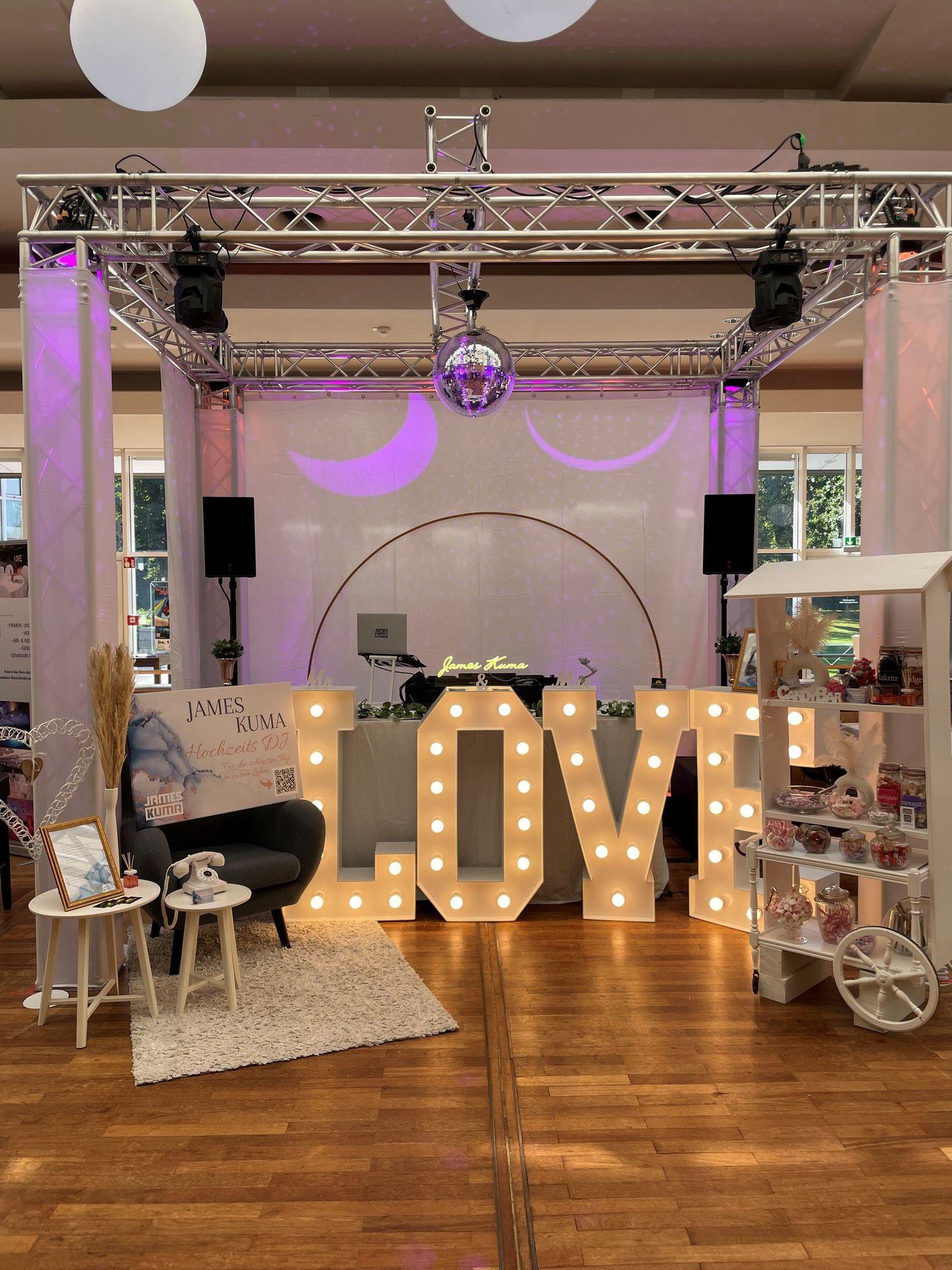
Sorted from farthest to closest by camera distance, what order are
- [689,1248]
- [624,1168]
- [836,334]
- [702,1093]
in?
[836,334]
[702,1093]
[624,1168]
[689,1248]

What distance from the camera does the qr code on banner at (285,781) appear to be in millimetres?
4391

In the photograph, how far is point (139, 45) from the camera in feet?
8.17

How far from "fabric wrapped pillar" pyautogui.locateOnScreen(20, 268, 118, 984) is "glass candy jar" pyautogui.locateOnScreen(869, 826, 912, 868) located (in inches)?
125

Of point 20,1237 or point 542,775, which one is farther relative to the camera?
point 542,775

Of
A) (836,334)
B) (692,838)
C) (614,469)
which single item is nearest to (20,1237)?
(692,838)

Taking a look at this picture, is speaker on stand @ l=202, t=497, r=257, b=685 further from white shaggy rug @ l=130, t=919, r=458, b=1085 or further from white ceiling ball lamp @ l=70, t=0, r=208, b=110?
white ceiling ball lamp @ l=70, t=0, r=208, b=110

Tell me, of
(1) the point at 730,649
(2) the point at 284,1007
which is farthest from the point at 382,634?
(1) the point at 730,649

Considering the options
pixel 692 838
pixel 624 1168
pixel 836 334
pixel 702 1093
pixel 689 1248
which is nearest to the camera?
pixel 689 1248

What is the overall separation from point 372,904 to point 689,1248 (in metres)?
2.60

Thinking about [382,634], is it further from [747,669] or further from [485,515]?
[485,515]

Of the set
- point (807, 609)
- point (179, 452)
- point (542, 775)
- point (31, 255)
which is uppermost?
point (31, 255)

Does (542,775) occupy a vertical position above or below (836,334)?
below

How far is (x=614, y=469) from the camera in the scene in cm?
741

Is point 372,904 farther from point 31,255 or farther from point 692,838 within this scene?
point 31,255
